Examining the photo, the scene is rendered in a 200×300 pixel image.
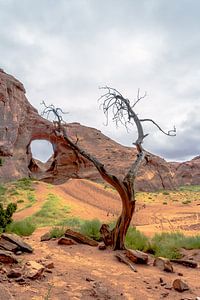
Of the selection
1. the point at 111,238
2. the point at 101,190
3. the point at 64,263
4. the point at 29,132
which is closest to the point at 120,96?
the point at 111,238

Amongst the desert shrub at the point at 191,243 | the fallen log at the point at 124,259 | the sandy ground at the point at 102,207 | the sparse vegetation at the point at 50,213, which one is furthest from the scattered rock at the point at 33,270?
the sandy ground at the point at 102,207

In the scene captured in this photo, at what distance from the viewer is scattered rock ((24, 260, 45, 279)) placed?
5645 mm

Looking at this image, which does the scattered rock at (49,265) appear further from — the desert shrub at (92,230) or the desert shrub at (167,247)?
the desert shrub at (92,230)

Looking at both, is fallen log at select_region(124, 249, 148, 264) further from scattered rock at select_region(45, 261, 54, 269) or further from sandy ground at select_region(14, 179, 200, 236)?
sandy ground at select_region(14, 179, 200, 236)

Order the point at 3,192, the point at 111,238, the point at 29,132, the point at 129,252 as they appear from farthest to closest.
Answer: the point at 29,132
the point at 3,192
the point at 111,238
the point at 129,252

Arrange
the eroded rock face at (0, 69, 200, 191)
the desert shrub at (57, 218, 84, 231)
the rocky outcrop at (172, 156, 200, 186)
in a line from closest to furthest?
the desert shrub at (57, 218, 84, 231) < the eroded rock face at (0, 69, 200, 191) < the rocky outcrop at (172, 156, 200, 186)

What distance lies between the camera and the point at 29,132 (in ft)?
115

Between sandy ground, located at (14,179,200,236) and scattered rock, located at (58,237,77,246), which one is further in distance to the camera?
sandy ground, located at (14,179,200,236)

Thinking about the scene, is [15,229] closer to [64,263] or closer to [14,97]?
[64,263]

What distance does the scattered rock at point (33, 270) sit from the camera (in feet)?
18.5

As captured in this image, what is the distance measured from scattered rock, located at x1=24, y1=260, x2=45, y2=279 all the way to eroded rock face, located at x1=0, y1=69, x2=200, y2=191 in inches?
735

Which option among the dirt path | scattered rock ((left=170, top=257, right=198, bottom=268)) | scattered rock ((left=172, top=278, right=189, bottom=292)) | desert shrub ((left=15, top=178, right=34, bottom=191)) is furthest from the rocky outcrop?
scattered rock ((left=172, top=278, right=189, bottom=292))

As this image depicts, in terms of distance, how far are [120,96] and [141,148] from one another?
157 centimetres

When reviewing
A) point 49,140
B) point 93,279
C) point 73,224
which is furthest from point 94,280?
point 49,140
